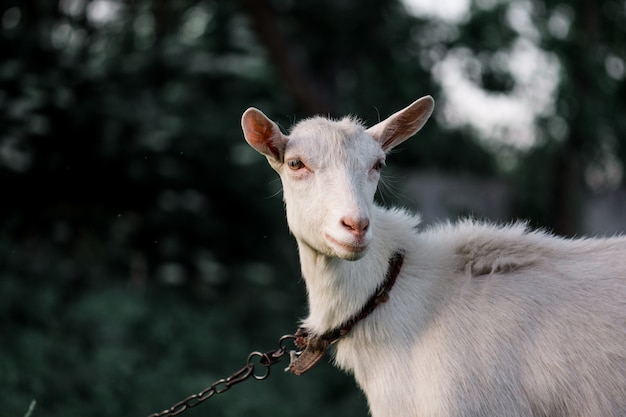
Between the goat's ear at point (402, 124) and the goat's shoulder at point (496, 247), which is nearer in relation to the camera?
the goat's shoulder at point (496, 247)

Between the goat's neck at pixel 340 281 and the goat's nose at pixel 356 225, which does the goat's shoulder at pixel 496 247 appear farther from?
the goat's nose at pixel 356 225

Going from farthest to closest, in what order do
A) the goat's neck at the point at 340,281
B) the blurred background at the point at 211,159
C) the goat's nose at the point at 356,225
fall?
1. the blurred background at the point at 211,159
2. the goat's neck at the point at 340,281
3. the goat's nose at the point at 356,225

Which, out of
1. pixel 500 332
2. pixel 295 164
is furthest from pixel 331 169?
pixel 500 332

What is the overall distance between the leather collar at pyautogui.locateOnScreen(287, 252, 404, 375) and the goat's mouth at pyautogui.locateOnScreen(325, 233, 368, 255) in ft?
1.41

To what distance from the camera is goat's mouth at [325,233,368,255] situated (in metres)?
3.35

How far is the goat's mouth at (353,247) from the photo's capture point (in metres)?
3.35

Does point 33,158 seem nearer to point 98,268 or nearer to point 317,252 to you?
point 98,268

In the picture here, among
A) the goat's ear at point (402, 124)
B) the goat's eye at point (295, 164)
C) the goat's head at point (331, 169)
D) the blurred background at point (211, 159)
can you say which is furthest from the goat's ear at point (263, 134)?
the blurred background at point (211, 159)

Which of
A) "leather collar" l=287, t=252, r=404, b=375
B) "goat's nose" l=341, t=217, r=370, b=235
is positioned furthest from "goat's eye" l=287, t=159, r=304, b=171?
"leather collar" l=287, t=252, r=404, b=375

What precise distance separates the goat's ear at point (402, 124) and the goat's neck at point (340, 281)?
0.45 meters

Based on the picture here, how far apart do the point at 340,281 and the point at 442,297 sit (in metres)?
0.48

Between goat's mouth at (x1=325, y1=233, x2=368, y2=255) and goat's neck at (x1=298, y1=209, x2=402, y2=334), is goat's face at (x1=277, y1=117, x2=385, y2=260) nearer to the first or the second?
goat's mouth at (x1=325, y1=233, x2=368, y2=255)

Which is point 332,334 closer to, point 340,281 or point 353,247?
point 340,281

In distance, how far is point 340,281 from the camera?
373 cm
